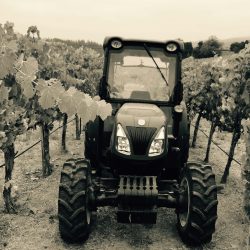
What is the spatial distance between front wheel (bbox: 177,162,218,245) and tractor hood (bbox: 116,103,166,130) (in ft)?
2.46

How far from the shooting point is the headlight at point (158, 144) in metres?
4.98

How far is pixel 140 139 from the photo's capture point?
16.3ft

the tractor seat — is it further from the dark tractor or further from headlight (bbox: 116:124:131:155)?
headlight (bbox: 116:124:131:155)

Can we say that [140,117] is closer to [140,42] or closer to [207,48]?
[140,42]

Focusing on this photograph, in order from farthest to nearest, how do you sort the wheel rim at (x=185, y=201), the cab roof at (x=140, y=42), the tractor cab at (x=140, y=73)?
the tractor cab at (x=140, y=73) → the cab roof at (x=140, y=42) → the wheel rim at (x=185, y=201)

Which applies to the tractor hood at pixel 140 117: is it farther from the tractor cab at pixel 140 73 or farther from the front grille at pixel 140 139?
the tractor cab at pixel 140 73

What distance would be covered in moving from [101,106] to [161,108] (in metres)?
2.86

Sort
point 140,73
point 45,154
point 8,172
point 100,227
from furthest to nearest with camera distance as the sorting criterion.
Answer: point 45,154
point 8,172
point 140,73
point 100,227

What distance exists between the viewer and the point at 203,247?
208 inches

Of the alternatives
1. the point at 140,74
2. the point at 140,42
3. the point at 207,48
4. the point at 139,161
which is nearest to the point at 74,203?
the point at 139,161

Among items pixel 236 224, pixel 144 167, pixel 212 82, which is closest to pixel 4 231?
pixel 144 167

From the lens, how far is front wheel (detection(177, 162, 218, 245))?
491 cm

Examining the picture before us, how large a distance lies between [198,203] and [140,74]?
209cm

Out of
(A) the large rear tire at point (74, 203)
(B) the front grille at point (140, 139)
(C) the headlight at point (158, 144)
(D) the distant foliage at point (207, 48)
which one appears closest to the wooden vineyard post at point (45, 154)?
(A) the large rear tire at point (74, 203)
